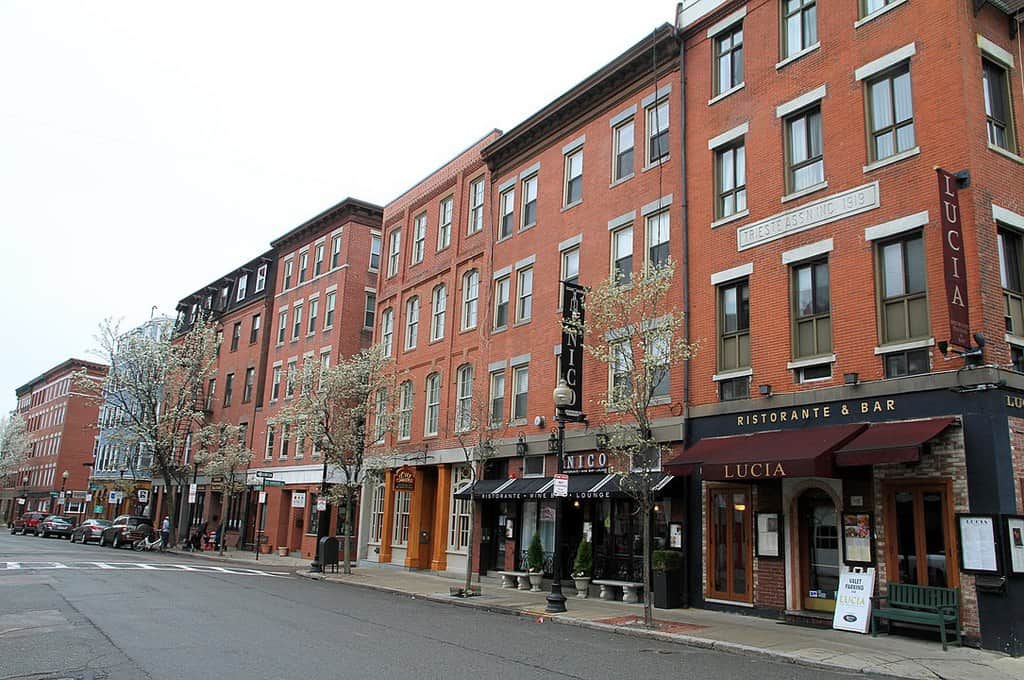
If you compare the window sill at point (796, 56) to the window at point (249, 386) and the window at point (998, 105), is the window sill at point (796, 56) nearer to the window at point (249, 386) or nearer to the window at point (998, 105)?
the window at point (998, 105)

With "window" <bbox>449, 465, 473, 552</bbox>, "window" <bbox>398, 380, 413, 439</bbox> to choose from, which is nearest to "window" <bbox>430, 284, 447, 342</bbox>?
"window" <bbox>398, 380, 413, 439</bbox>

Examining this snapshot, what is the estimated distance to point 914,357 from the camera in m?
14.3

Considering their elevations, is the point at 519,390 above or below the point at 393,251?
below

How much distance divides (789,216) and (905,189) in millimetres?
2594

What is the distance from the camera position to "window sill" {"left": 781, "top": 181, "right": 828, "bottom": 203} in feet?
54.2

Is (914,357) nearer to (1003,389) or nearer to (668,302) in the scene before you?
(1003,389)

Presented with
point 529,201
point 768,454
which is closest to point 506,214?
point 529,201

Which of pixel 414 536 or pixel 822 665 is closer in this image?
pixel 822 665

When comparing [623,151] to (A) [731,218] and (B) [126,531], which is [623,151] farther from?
(B) [126,531]

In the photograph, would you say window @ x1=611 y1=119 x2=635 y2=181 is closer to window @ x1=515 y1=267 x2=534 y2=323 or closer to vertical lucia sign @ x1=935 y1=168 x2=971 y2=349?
window @ x1=515 y1=267 x2=534 y2=323

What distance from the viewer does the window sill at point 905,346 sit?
14.0 m

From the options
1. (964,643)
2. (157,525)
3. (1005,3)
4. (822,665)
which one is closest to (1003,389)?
(964,643)

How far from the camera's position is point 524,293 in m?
26.0

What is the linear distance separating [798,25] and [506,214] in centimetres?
1207
